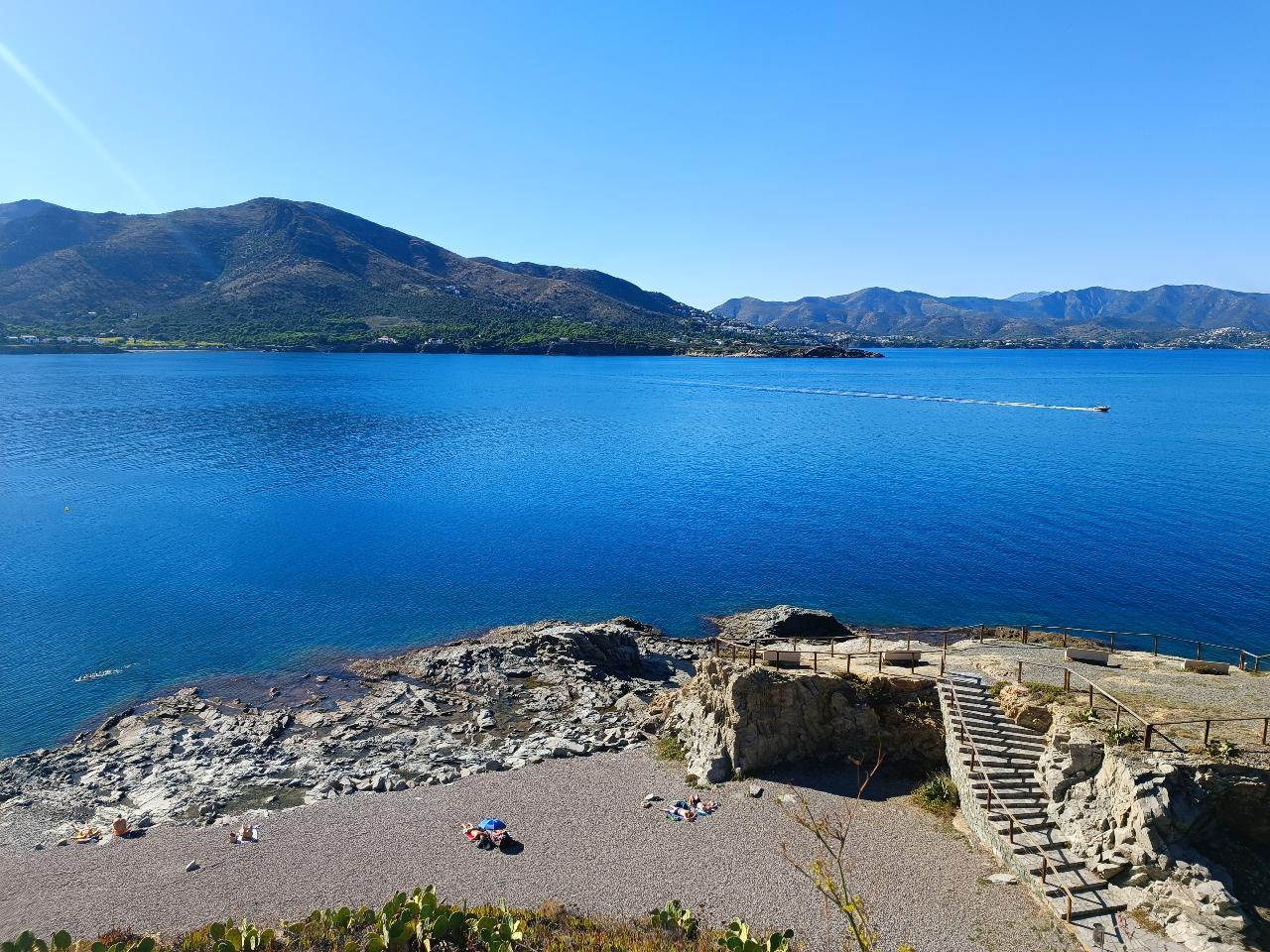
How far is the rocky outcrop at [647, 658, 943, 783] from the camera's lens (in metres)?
24.2

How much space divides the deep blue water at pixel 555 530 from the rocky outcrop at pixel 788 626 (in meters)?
3.38

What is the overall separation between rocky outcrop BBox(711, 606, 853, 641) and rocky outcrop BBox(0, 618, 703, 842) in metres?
2.43

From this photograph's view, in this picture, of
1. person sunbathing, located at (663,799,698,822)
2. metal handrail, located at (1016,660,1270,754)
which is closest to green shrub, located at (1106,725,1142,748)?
metal handrail, located at (1016,660,1270,754)

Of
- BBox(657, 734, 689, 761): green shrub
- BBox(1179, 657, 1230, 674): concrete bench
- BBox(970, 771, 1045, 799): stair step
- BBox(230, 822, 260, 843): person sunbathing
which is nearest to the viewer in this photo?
BBox(970, 771, 1045, 799): stair step

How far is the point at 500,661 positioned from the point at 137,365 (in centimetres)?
18415

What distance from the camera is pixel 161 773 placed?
2558 centimetres

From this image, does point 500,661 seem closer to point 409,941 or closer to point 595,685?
point 595,685

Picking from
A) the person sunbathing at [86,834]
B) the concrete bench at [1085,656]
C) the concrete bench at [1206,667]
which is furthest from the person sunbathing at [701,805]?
the person sunbathing at [86,834]

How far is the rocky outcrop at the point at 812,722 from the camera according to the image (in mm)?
24188

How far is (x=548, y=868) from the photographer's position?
20.0 meters

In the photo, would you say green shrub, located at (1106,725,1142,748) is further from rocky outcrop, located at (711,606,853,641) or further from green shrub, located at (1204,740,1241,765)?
rocky outcrop, located at (711,606,853,641)

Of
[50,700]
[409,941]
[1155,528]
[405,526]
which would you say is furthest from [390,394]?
[409,941]

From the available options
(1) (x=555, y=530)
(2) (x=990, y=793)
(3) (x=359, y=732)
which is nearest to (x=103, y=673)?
(3) (x=359, y=732)

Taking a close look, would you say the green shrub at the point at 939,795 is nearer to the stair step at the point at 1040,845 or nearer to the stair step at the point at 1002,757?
the stair step at the point at 1002,757
